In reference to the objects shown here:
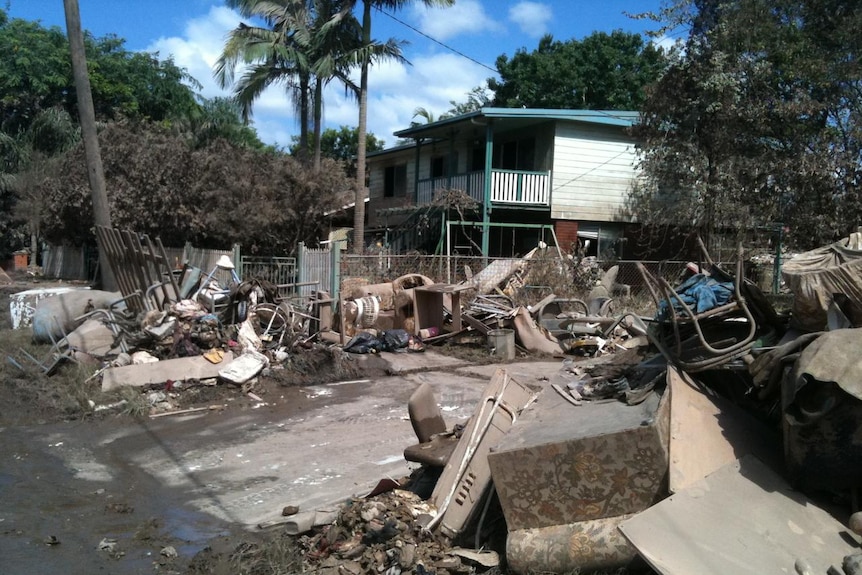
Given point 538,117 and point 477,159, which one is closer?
point 538,117

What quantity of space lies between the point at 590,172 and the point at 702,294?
17250 millimetres

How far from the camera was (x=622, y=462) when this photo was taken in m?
3.80

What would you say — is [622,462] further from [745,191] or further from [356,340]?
[745,191]

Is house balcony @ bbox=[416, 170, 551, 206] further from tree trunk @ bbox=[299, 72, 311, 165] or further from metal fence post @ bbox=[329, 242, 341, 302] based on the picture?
metal fence post @ bbox=[329, 242, 341, 302]

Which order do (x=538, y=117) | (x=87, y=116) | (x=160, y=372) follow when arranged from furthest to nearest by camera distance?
(x=538, y=117) → (x=87, y=116) → (x=160, y=372)

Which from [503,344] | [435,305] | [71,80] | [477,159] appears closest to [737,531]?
[503,344]

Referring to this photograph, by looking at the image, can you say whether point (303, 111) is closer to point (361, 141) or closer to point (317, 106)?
point (317, 106)

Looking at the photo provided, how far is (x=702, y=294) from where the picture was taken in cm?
484

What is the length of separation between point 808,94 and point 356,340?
465 inches

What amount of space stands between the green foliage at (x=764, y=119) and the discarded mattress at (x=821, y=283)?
41.0ft

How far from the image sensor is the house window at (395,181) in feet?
91.0

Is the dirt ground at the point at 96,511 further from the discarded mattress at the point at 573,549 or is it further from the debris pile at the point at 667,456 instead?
the discarded mattress at the point at 573,549

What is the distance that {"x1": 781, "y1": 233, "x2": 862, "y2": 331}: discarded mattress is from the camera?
4.08 m

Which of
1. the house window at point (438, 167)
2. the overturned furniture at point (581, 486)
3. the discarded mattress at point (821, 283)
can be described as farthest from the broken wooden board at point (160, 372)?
the house window at point (438, 167)
